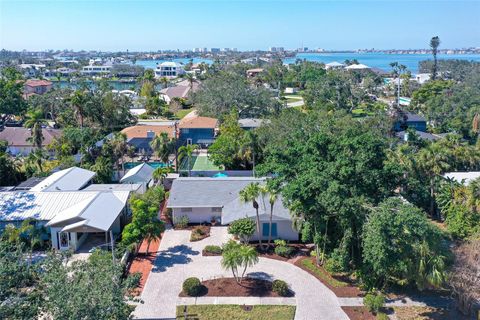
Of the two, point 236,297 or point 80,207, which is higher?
point 80,207

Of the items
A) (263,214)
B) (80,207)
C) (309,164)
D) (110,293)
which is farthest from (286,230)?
(110,293)

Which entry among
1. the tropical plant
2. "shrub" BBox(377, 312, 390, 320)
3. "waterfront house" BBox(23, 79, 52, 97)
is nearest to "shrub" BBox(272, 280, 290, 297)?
the tropical plant

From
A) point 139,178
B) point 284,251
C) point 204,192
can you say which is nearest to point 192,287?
point 284,251

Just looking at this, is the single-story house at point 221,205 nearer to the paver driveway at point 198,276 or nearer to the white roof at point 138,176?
the paver driveway at point 198,276

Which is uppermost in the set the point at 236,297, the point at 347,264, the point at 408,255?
the point at 408,255

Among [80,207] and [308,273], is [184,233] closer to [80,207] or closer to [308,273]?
[80,207]

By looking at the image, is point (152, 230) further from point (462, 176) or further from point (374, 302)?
point (462, 176)
